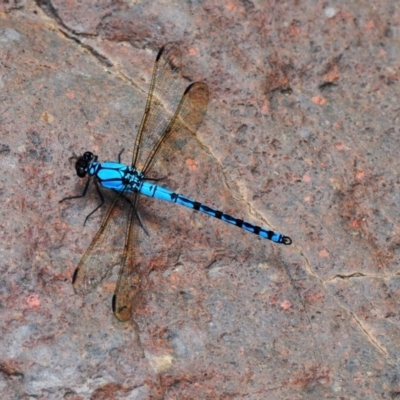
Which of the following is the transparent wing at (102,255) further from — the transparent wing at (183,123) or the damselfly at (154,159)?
the transparent wing at (183,123)

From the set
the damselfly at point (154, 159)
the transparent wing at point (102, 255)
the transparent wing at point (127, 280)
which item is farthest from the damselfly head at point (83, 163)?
the transparent wing at point (127, 280)

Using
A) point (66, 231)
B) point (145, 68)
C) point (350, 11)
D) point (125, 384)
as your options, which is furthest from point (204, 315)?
point (350, 11)

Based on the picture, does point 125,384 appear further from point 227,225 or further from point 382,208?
point 382,208

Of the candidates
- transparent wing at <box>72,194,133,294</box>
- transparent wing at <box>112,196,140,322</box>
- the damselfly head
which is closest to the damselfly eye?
the damselfly head

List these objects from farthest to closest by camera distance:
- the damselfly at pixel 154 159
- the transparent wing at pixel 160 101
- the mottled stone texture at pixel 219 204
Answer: the transparent wing at pixel 160 101 → the damselfly at pixel 154 159 → the mottled stone texture at pixel 219 204

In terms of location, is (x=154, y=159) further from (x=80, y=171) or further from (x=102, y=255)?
(x=102, y=255)

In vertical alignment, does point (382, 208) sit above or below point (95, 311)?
above

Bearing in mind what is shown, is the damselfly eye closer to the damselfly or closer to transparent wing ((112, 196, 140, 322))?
the damselfly
